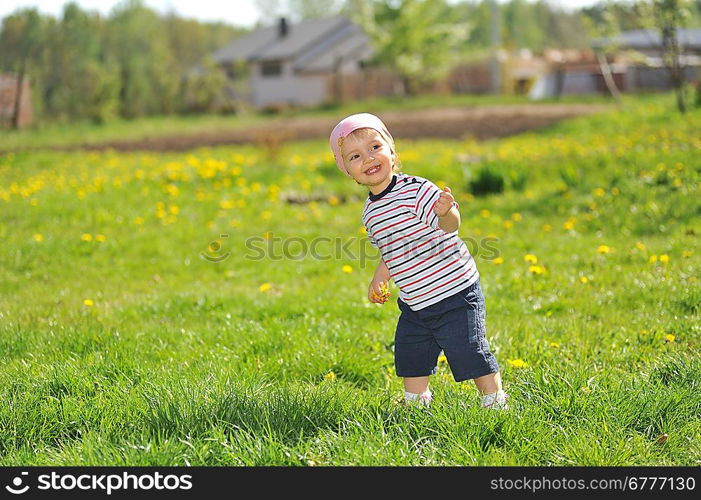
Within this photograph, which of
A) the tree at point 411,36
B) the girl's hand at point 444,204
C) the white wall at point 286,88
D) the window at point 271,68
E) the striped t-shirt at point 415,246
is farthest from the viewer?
the window at point 271,68

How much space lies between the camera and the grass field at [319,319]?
9.57ft

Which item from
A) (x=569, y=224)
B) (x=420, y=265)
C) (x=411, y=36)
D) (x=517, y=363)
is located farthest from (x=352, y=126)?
(x=411, y=36)

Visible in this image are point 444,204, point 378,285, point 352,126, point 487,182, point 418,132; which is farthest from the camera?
point 418,132

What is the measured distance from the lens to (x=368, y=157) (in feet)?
10.6

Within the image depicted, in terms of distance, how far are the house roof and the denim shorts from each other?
1628 inches

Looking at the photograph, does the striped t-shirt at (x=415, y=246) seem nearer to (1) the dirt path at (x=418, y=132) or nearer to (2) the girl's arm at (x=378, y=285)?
(2) the girl's arm at (x=378, y=285)

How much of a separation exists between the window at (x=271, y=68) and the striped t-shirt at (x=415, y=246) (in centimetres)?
4332

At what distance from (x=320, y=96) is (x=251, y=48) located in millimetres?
7797

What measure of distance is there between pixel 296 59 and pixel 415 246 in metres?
42.5

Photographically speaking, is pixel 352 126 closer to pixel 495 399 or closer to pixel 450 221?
pixel 450 221

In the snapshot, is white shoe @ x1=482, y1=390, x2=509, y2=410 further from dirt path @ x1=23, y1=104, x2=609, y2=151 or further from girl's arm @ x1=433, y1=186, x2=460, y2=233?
dirt path @ x1=23, y1=104, x2=609, y2=151

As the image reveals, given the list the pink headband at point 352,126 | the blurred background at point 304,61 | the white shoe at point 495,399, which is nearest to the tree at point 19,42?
the blurred background at point 304,61

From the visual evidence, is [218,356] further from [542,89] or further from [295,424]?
[542,89]

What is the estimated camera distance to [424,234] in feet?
10.8
